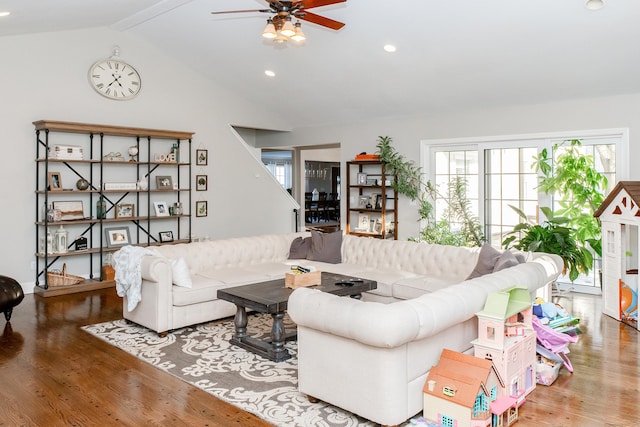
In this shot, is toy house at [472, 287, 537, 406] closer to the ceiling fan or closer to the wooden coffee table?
the wooden coffee table

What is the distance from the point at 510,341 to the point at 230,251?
142 inches

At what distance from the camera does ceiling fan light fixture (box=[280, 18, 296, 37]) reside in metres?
3.96

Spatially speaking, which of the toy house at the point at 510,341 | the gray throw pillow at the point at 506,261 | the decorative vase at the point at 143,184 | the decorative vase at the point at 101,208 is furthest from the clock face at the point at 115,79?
the toy house at the point at 510,341

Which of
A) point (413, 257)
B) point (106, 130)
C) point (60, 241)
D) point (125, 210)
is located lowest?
point (413, 257)

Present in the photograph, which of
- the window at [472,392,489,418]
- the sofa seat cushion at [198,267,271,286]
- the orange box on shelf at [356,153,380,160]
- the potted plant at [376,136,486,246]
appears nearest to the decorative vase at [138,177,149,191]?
the sofa seat cushion at [198,267,271,286]

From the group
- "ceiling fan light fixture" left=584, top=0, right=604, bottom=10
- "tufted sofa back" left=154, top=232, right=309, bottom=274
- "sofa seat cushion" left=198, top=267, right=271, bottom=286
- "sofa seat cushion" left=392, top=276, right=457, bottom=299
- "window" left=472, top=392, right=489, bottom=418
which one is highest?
"ceiling fan light fixture" left=584, top=0, right=604, bottom=10

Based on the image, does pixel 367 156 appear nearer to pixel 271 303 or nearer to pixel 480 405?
pixel 271 303

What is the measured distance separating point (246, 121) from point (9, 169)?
3827mm

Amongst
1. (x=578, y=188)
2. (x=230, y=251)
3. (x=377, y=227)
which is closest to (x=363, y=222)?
(x=377, y=227)

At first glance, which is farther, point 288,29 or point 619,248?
point 619,248

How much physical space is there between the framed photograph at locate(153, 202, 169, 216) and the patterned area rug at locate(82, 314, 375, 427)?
2815 mm

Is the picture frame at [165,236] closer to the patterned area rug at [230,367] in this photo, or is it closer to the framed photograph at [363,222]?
the patterned area rug at [230,367]

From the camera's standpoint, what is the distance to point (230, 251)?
5918 mm

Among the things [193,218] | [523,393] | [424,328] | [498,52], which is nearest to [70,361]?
[424,328]
